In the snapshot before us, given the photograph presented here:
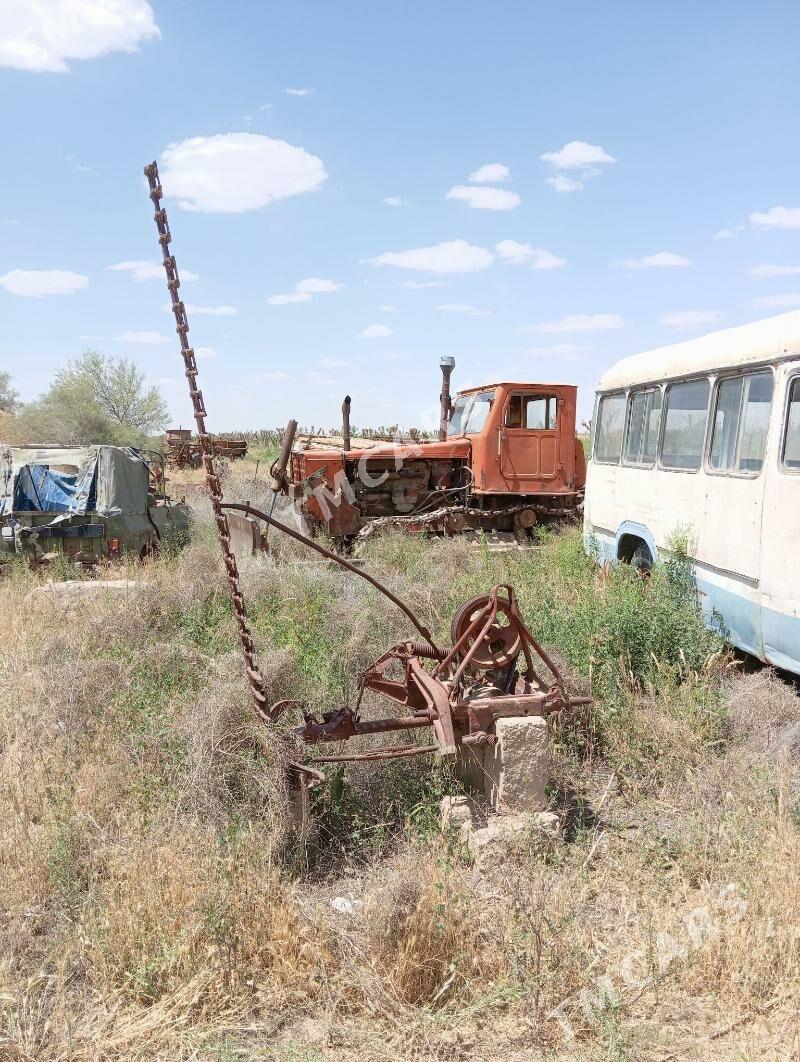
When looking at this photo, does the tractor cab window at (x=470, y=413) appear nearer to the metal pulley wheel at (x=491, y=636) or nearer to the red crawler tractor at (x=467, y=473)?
the red crawler tractor at (x=467, y=473)

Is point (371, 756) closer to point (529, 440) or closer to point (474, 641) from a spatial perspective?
point (474, 641)

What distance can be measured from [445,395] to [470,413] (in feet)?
2.20

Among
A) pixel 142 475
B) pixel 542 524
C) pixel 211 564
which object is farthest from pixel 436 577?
pixel 142 475

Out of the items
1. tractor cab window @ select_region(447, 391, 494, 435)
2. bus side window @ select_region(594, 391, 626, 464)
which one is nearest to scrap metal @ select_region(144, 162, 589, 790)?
bus side window @ select_region(594, 391, 626, 464)

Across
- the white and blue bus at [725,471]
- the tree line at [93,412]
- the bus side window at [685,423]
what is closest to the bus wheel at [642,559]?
the white and blue bus at [725,471]

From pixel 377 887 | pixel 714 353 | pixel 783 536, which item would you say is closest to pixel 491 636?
pixel 377 887

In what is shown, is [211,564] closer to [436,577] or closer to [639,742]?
[436,577]

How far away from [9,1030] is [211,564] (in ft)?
19.2

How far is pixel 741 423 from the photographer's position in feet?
18.3

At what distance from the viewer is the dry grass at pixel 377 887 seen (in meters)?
2.80

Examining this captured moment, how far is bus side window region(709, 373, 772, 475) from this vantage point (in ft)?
17.3

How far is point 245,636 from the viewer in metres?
3.69

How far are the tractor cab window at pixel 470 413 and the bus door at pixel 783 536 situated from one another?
20.6 ft

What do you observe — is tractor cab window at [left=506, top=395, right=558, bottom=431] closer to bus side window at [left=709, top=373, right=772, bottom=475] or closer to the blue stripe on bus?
bus side window at [left=709, top=373, right=772, bottom=475]
